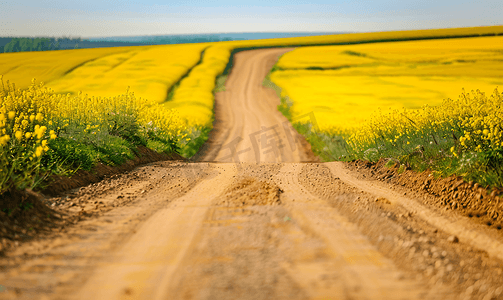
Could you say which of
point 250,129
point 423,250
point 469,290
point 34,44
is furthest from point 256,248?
point 34,44

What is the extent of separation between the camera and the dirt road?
9.48ft

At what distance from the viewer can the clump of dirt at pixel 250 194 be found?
227 inches

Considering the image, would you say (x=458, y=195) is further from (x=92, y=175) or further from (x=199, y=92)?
(x=199, y=92)

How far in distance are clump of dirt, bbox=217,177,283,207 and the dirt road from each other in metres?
0.02


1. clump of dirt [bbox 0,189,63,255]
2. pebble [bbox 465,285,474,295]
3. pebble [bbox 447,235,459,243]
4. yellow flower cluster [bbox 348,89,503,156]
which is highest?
yellow flower cluster [bbox 348,89,503,156]

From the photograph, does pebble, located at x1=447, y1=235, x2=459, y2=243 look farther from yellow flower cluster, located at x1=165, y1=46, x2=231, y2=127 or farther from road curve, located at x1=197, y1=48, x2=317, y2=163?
yellow flower cluster, located at x1=165, y1=46, x2=231, y2=127

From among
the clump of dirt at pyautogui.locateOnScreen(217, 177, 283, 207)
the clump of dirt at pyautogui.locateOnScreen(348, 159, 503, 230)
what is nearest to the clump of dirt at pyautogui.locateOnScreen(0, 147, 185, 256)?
the clump of dirt at pyautogui.locateOnScreen(217, 177, 283, 207)

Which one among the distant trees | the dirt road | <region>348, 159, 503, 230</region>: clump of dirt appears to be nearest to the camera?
the dirt road

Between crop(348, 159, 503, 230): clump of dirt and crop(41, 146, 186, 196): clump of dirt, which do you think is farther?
crop(41, 146, 186, 196): clump of dirt

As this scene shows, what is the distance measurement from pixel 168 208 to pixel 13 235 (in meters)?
2.05

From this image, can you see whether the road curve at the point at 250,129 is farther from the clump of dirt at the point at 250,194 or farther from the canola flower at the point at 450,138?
the clump of dirt at the point at 250,194

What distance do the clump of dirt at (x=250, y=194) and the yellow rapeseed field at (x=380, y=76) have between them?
10461mm

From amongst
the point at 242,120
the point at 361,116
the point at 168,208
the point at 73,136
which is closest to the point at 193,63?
the point at 242,120

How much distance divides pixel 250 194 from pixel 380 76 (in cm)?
3372
